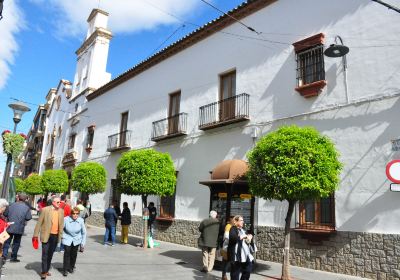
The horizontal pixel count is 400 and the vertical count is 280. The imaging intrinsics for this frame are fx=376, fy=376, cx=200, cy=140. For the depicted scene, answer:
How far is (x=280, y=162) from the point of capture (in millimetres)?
8031

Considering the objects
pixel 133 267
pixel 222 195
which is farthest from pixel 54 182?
pixel 222 195

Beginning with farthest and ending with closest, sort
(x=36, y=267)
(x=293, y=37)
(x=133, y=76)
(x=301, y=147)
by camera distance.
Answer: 1. (x=133, y=76)
2. (x=293, y=37)
3. (x=36, y=267)
4. (x=301, y=147)

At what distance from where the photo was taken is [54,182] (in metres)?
22.5

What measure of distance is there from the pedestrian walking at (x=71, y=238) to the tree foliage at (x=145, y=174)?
4.38 meters

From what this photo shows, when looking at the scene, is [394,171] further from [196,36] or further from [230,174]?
[196,36]

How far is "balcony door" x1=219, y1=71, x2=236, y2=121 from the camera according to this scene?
43.2 ft

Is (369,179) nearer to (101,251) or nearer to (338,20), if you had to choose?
(338,20)

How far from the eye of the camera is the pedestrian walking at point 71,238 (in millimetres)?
7879

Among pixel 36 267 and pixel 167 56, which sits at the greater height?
pixel 167 56

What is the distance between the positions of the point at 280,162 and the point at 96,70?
2035 centimetres

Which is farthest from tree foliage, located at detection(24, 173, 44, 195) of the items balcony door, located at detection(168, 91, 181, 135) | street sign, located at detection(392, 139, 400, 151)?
street sign, located at detection(392, 139, 400, 151)

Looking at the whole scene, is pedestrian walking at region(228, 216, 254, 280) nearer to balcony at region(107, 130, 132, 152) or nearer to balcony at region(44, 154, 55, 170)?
balcony at region(107, 130, 132, 152)

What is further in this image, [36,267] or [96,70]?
[96,70]

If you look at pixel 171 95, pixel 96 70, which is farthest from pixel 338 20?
pixel 96 70
